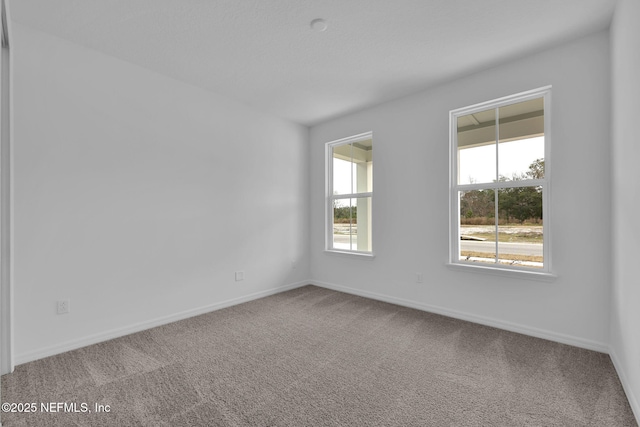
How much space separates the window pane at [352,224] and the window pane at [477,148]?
136 cm

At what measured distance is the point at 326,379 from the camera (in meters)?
2.04

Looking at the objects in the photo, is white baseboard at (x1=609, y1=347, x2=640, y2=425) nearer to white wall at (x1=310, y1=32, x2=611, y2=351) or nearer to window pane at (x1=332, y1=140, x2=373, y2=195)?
white wall at (x1=310, y1=32, x2=611, y2=351)

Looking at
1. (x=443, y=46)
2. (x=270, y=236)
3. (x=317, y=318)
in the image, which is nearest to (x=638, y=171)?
(x=443, y=46)

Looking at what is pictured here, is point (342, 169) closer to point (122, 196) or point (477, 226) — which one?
point (477, 226)

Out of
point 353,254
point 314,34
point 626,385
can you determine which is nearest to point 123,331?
point 353,254

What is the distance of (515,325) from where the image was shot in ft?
9.17

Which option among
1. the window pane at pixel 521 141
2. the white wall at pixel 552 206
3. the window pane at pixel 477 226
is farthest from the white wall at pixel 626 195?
the window pane at pixel 477 226

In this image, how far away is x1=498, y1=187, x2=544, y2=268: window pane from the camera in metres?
2.77

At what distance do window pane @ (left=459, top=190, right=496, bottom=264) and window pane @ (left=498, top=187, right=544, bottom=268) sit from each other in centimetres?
8

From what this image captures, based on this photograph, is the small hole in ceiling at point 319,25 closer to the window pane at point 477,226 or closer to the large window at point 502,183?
the large window at point 502,183

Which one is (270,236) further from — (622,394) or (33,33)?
(622,394)

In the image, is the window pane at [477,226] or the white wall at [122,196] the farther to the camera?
the window pane at [477,226]

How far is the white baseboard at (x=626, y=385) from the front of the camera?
1.63 m

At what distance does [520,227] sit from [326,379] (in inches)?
91.2
